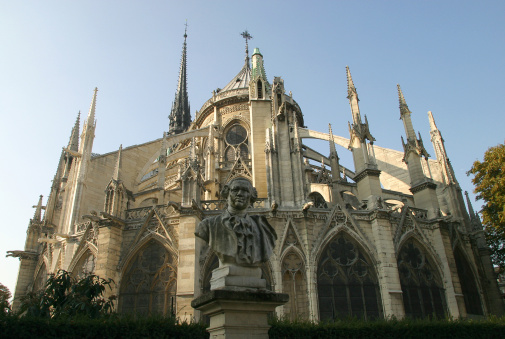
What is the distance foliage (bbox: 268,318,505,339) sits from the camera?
9.79 m

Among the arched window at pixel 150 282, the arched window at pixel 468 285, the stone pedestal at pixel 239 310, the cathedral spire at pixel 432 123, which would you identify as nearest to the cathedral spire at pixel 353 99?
the cathedral spire at pixel 432 123

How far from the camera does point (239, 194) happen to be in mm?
5398

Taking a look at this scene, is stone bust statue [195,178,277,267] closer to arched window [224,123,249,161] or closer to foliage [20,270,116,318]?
foliage [20,270,116,318]

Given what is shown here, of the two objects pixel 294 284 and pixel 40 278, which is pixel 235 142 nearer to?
pixel 40 278

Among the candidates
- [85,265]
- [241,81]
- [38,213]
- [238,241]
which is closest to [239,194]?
[238,241]

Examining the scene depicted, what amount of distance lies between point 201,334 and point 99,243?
27.2ft

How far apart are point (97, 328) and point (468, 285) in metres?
16.8

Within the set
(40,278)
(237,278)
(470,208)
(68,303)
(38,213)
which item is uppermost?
(38,213)

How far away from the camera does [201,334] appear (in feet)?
31.4

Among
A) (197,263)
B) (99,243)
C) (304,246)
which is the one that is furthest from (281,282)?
(99,243)

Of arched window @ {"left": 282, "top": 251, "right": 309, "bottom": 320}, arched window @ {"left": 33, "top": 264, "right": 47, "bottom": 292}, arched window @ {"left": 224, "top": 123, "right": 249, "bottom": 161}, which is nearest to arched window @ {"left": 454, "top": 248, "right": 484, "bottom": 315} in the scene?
arched window @ {"left": 282, "top": 251, "right": 309, "bottom": 320}

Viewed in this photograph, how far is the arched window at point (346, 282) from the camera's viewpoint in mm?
14953

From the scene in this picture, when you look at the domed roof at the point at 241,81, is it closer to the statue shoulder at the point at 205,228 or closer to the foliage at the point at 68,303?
the foliage at the point at 68,303

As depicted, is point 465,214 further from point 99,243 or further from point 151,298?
point 99,243
